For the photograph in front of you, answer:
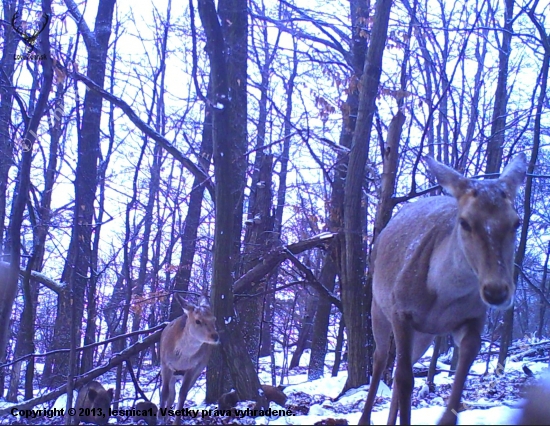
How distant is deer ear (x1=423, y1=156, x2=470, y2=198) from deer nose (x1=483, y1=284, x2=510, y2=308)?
31.7 inches

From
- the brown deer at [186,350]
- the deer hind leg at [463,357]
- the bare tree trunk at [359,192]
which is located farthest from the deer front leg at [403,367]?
the bare tree trunk at [359,192]

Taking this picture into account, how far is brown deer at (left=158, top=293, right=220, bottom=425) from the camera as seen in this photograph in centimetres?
755

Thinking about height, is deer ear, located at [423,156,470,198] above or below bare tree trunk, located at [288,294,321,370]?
above

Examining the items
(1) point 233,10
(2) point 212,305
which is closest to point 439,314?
(2) point 212,305

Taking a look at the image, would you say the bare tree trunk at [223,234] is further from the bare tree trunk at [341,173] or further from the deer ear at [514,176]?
the deer ear at [514,176]

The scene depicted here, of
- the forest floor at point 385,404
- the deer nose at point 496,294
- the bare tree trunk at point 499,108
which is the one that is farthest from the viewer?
the bare tree trunk at point 499,108

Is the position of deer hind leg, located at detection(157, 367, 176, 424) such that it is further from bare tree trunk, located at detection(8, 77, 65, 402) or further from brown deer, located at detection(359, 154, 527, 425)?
bare tree trunk, located at detection(8, 77, 65, 402)

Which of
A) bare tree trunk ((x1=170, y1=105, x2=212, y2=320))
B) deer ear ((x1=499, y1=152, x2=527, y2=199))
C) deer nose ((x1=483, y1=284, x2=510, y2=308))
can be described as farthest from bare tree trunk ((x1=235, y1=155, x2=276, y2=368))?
deer nose ((x1=483, y1=284, x2=510, y2=308))

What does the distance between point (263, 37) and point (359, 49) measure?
1.99m

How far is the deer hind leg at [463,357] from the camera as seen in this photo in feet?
12.1

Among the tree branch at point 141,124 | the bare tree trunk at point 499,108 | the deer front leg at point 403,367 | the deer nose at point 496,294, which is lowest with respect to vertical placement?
the deer front leg at point 403,367

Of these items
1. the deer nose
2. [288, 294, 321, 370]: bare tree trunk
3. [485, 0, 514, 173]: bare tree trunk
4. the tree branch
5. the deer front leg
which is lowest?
[288, 294, 321, 370]: bare tree trunk

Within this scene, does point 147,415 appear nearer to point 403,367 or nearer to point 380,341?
point 380,341

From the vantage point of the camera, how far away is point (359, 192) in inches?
353
